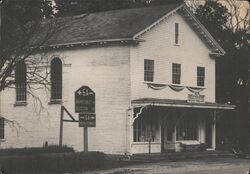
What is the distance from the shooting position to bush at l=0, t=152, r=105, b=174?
78.2 feet

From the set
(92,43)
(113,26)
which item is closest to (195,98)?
(113,26)

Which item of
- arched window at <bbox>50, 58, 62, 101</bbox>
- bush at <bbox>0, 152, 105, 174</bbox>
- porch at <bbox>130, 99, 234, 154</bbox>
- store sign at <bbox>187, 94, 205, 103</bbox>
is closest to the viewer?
bush at <bbox>0, 152, 105, 174</bbox>

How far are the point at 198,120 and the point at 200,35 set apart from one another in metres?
5.57

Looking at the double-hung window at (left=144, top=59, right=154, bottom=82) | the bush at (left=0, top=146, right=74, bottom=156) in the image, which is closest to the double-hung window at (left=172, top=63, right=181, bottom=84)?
the double-hung window at (left=144, top=59, right=154, bottom=82)

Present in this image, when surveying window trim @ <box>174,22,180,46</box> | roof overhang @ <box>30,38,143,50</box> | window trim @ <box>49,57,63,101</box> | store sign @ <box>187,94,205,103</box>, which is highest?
window trim @ <box>174,22,180,46</box>

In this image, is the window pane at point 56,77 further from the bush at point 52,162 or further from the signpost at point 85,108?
the signpost at point 85,108

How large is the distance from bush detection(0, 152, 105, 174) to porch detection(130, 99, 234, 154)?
293 inches

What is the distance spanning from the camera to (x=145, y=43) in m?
35.9

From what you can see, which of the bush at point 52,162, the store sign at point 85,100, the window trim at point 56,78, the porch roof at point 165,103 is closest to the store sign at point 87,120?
the store sign at point 85,100

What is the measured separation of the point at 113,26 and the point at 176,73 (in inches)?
201

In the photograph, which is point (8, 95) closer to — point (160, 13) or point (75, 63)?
point (75, 63)

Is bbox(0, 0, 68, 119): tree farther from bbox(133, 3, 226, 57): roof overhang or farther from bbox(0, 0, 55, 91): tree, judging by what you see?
bbox(133, 3, 226, 57): roof overhang

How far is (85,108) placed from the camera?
26.1m

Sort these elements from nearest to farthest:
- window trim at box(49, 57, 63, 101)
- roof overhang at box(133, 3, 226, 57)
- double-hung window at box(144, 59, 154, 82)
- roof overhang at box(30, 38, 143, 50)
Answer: roof overhang at box(30, 38, 143, 50) < roof overhang at box(133, 3, 226, 57) < double-hung window at box(144, 59, 154, 82) < window trim at box(49, 57, 63, 101)
